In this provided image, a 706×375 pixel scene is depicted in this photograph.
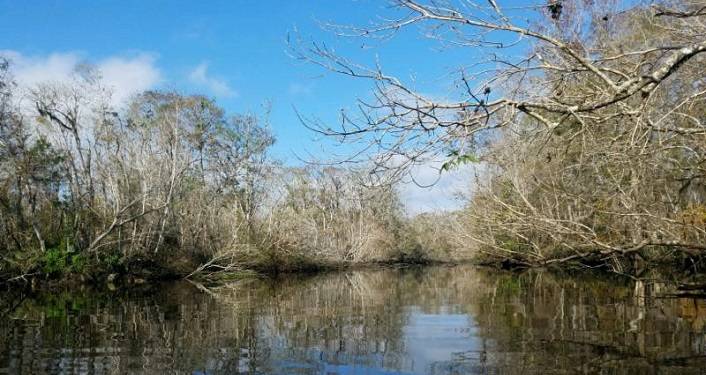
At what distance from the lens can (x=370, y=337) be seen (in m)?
7.53

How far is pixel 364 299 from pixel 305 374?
28.8ft

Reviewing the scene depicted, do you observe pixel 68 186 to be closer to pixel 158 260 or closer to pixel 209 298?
pixel 158 260

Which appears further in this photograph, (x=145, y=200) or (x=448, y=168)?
(x=145, y=200)

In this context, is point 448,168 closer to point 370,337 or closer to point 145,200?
point 370,337

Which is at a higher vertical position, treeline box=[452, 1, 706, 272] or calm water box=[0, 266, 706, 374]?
treeline box=[452, 1, 706, 272]

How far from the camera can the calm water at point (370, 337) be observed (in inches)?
223

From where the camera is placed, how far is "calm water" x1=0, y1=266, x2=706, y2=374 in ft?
18.6

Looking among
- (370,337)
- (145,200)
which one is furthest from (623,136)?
(145,200)

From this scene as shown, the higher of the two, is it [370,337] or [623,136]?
[623,136]

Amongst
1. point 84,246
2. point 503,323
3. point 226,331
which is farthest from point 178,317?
point 84,246

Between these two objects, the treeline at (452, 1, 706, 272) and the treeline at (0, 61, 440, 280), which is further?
the treeline at (0, 61, 440, 280)

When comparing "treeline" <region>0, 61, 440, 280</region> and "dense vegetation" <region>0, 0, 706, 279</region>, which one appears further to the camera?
"treeline" <region>0, 61, 440, 280</region>

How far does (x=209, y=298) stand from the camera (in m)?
15.2

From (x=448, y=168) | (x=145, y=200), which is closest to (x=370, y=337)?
(x=448, y=168)
